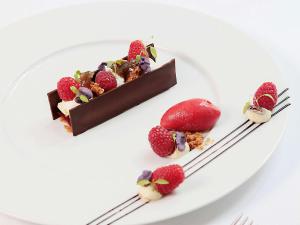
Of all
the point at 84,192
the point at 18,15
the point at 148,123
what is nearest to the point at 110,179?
the point at 84,192

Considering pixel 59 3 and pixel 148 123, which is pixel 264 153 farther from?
pixel 59 3

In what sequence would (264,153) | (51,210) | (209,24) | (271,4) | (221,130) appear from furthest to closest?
(271,4), (209,24), (221,130), (264,153), (51,210)

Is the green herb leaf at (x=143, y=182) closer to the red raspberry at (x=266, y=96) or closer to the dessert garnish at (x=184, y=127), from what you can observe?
the dessert garnish at (x=184, y=127)

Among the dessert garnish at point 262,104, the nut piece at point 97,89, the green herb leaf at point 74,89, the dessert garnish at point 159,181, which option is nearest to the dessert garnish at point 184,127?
the dessert garnish at point 262,104

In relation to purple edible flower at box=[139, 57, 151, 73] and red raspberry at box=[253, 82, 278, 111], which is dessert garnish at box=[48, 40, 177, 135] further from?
red raspberry at box=[253, 82, 278, 111]

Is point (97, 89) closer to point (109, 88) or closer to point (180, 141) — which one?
point (109, 88)

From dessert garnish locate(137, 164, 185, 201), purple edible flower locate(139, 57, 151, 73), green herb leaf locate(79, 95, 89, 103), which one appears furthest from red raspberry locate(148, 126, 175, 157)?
A: purple edible flower locate(139, 57, 151, 73)
